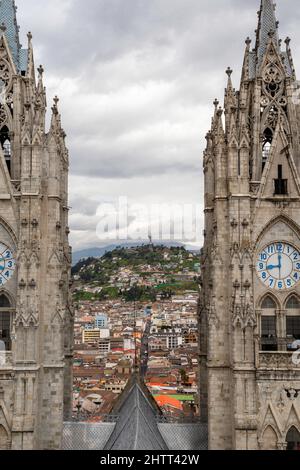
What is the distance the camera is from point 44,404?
2845 centimetres

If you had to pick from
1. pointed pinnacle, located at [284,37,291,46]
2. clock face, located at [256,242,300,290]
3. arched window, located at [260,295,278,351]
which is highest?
pointed pinnacle, located at [284,37,291,46]

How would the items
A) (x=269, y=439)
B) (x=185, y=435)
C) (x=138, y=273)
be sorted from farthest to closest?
(x=138, y=273) < (x=185, y=435) < (x=269, y=439)

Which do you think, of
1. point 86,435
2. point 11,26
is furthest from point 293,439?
point 11,26

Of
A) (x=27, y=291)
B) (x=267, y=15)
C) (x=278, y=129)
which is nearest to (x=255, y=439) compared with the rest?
(x=27, y=291)

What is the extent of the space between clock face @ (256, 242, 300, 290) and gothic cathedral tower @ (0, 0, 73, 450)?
32.0 ft

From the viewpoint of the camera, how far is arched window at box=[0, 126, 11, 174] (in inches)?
1228

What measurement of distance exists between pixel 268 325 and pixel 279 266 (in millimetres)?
2897

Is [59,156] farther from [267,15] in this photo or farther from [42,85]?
[267,15]

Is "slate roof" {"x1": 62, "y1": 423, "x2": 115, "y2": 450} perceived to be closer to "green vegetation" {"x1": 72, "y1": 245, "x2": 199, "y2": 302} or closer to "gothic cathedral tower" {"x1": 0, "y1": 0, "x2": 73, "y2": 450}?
"gothic cathedral tower" {"x1": 0, "y1": 0, "x2": 73, "y2": 450}

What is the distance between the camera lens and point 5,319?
29.3 meters

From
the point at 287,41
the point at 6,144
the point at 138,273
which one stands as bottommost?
the point at 6,144

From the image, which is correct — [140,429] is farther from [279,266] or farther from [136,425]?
[279,266]

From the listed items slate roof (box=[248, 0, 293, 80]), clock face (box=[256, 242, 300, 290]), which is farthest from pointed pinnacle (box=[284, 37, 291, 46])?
clock face (box=[256, 242, 300, 290])

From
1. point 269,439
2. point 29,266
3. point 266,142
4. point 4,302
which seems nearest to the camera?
point 269,439
